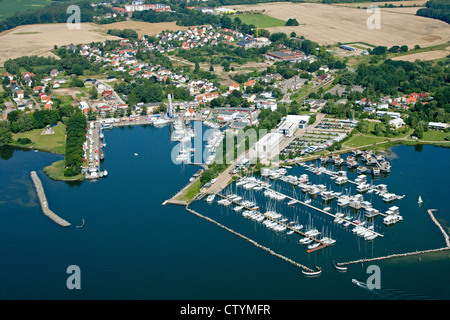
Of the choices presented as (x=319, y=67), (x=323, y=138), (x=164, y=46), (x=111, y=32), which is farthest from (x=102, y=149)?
(x=111, y=32)

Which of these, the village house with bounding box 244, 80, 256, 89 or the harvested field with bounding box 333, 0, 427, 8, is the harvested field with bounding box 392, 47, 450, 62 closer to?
the village house with bounding box 244, 80, 256, 89

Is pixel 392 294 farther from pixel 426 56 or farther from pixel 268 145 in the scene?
pixel 426 56

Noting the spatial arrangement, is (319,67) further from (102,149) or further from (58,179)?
(58,179)

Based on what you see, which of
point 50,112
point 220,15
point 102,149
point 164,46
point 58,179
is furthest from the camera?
point 220,15

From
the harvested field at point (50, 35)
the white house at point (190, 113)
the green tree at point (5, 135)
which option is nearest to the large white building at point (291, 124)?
the white house at point (190, 113)

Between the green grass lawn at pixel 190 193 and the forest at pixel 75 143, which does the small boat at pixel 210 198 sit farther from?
the forest at pixel 75 143

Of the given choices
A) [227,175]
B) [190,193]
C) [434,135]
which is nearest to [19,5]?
[227,175]
